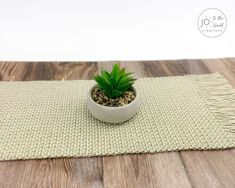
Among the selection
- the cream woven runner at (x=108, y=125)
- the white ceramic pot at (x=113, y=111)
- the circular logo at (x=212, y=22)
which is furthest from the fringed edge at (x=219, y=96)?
the circular logo at (x=212, y=22)

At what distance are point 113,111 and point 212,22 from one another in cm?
91

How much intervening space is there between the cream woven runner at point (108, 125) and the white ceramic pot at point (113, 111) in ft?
0.10

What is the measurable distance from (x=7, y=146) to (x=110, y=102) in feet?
0.94

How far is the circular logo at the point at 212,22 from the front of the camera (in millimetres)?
1532

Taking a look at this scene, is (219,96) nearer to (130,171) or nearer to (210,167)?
(210,167)

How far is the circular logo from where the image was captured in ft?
5.03

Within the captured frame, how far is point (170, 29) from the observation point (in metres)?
1.54

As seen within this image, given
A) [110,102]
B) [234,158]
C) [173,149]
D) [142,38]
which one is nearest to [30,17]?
[142,38]

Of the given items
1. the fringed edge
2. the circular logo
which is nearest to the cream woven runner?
the fringed edge

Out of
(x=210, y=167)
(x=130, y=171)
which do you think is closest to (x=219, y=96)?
(x=210, y=167)

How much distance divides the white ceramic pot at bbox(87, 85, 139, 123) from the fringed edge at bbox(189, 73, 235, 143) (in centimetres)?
26

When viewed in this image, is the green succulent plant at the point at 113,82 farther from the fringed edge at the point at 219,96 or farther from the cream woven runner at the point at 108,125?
the fringed edge at the point at 219,96

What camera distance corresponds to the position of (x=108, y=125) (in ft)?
2.97

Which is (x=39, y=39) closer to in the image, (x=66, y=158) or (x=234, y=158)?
(x=66, y=158)
